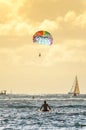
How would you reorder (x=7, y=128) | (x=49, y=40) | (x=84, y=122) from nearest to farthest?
1. (x=7, y=128)
2. (x=84, y=122)
3. (x=49, y=40)

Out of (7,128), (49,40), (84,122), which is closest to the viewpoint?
(7,128)

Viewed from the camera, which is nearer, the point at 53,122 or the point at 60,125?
the point at 60,125

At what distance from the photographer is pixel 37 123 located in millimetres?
58656

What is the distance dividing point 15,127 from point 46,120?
9893 millimetres

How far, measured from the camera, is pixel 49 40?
66438 millimetres

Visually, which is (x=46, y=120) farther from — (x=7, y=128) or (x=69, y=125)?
(x=7, y=128)

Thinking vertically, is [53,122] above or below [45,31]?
below

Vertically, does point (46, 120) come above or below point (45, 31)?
below

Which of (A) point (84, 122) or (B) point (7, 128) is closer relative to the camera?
(B) point (7, 128)

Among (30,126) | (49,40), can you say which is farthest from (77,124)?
(49,40)

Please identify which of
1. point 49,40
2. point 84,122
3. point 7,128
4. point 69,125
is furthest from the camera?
point 49,40

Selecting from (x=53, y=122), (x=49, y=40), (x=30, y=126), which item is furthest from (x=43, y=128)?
(x=49, y=40)

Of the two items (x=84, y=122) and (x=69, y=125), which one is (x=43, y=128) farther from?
(x=84, y=122)

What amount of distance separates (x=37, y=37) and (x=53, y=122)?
12311 mm
